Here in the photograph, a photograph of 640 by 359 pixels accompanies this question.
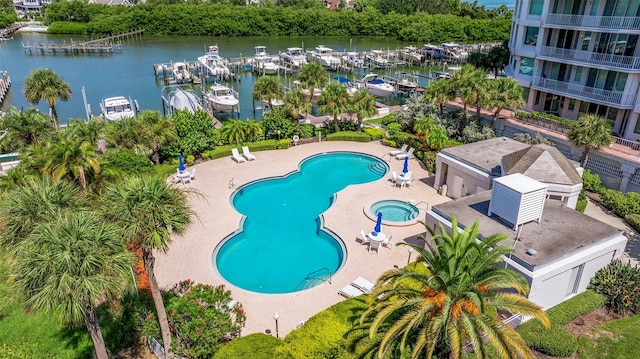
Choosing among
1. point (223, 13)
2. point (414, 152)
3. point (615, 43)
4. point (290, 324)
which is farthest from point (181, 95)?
point (223, 13)

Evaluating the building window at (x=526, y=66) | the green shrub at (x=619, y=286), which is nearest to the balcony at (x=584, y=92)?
the building window at (x=526, y=66)

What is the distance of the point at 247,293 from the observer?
19.0 metres

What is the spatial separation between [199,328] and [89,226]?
5.29m

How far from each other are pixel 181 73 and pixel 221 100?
71.3 ft

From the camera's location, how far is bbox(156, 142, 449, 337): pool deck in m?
18.2

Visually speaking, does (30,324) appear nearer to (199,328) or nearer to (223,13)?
(199,328)

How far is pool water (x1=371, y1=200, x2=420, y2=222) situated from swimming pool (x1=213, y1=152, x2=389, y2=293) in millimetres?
3265

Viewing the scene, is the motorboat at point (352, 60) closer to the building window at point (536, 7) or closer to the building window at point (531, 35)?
the building window at point (531, 35)

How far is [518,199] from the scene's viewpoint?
1831 centimetres

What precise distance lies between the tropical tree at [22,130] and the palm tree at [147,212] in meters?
17.4

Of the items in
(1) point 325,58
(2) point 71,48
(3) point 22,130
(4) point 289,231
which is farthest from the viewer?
(2) point 71,48

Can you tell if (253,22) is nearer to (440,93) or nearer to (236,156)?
(440,93)

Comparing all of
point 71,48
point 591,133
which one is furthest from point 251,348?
point 71,48

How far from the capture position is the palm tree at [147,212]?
12.9 m
